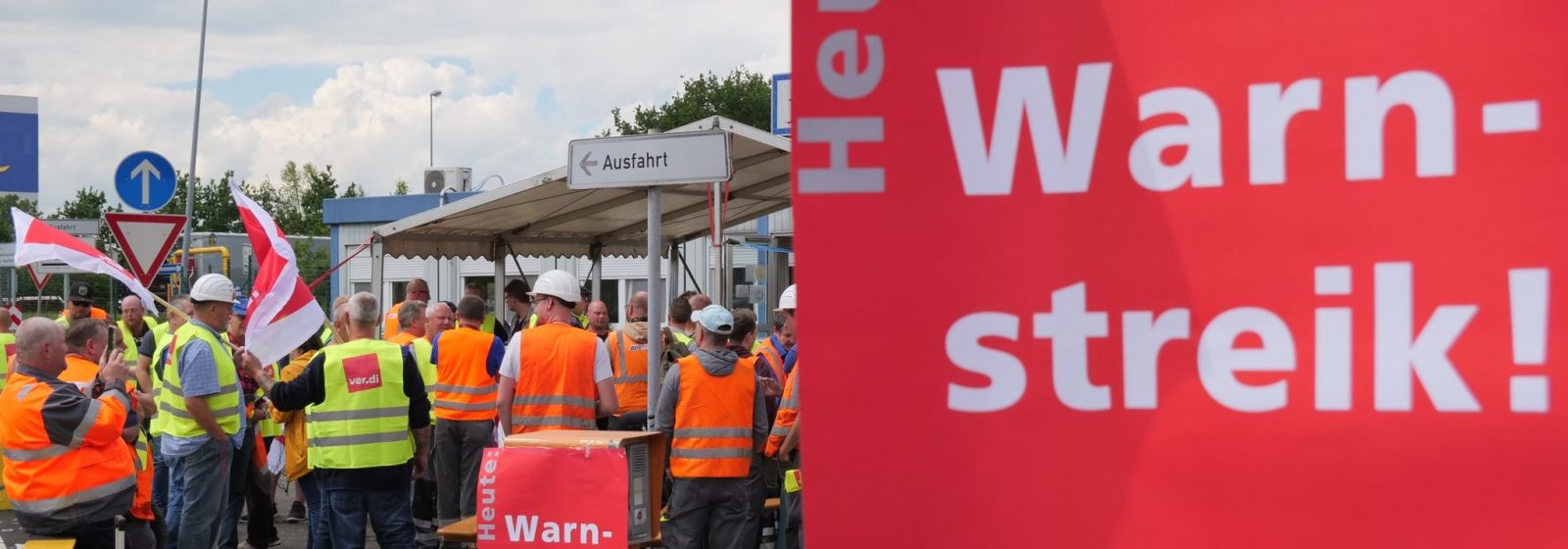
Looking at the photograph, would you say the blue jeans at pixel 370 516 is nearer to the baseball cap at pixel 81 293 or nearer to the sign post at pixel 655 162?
the sign post at pixel 655 162

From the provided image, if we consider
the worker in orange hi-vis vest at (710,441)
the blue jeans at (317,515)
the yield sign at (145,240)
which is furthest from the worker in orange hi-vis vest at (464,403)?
the yield sign at (145,240)

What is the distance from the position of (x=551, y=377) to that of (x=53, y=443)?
2660 millimetres

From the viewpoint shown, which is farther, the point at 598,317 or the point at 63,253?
the point at 598,317

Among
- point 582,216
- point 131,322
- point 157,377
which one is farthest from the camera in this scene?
point 582,216

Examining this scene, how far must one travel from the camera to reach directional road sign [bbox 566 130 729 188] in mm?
7320

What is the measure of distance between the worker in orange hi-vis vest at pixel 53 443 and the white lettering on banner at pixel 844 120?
18.6ft

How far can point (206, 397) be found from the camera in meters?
7.73

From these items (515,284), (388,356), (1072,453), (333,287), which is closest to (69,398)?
(388,356)

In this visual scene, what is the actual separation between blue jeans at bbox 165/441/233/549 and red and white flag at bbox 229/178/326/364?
615mm

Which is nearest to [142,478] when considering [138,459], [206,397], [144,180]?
[138,459]

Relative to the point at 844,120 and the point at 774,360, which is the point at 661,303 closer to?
the point at 774,360

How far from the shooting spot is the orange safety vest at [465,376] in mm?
9211

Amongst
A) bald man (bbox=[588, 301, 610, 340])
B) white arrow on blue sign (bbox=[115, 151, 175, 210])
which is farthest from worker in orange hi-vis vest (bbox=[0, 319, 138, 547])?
white arrow on blue sign (bbox=[115, 151, 175, 210])

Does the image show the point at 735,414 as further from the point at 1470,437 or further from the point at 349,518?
the point at 1470,437
